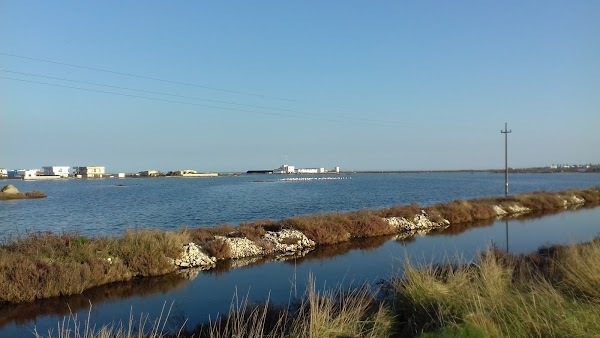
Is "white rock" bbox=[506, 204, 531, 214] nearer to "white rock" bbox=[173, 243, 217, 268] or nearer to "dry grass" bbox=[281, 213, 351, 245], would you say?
"dry grass" bbox=[281, 213, 351, 245]

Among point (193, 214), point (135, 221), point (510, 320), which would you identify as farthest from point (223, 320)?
point (193, 214)

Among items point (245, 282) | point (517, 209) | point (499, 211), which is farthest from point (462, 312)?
point (517, 209)

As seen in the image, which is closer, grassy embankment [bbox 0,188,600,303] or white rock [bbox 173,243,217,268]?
grassy embankment [bbox 0,188,600,303]

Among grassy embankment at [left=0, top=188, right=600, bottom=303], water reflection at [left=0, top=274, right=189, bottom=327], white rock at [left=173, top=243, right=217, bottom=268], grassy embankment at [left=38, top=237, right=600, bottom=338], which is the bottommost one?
water reflection at [left=0, top=274, right=189, bottom=327]

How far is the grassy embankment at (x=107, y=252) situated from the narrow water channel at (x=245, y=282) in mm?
549

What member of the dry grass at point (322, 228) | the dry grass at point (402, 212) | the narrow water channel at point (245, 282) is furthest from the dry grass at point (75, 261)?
the dry grass at point (402, 212)

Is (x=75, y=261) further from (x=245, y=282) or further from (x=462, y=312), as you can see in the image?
(x=462, y=312)

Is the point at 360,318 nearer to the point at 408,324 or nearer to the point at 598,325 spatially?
the point at 408,324

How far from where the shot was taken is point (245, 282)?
52.7 ft

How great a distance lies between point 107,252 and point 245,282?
5.97 meters

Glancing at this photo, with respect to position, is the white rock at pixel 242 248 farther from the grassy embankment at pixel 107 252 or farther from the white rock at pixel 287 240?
the white rock at pixel 287 240

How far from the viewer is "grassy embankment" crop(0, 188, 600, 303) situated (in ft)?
46.4

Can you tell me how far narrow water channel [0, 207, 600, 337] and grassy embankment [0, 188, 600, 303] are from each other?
21.6 inches

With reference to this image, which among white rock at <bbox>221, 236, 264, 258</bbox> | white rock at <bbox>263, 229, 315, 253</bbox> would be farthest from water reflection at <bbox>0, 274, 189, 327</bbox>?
white rock at <bbox>263, 229, 315, 253</bbox>
